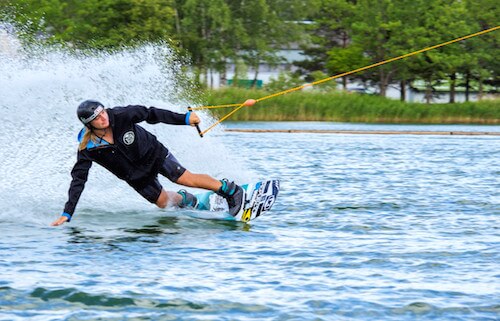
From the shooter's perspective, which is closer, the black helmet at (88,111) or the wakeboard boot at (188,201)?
the black helmet at (88,111)

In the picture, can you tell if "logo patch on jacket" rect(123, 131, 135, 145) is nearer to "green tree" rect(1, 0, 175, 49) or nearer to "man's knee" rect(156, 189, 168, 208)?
"man's knee" rect(156, 189, 168, 208)

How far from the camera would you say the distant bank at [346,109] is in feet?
146

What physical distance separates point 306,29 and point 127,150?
67.8 m

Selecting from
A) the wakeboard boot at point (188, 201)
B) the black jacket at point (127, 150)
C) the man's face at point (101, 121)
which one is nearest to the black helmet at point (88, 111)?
the man's face at point (101, 121)

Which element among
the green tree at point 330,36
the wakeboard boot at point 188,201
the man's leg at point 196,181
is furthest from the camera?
the green tree at point 330,36

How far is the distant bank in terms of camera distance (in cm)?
4438

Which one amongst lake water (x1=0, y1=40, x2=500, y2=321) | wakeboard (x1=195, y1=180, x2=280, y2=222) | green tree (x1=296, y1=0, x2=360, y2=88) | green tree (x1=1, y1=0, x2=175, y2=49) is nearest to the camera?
lake water (x1=0, y1=40, x2=500, y2=321)

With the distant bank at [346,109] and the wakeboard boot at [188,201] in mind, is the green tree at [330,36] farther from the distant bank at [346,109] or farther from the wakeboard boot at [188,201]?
the wakeboard boot at [188,201]

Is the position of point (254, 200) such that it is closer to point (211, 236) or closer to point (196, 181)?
point (196, 181)

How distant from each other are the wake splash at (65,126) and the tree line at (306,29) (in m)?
39.0

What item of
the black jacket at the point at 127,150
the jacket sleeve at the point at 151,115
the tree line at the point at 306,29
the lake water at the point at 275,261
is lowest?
the lake water at the point at 275,261

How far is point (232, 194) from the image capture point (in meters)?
11.7

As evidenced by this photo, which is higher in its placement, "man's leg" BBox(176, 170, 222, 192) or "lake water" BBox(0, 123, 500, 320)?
"man's leg" BBox(176, 170, 222, 192)

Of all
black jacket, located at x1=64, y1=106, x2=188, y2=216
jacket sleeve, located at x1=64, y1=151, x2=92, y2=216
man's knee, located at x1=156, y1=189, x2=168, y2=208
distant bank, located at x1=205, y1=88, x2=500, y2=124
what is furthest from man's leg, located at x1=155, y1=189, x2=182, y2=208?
distant bank, located at x1=205, y1=88, x2=500, y2=124
